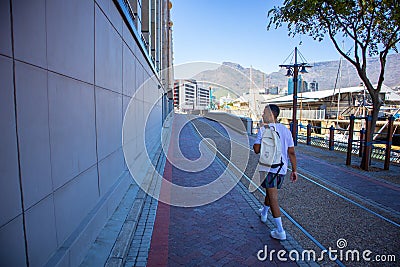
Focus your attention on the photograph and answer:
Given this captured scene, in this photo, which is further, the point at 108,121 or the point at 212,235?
the point at 108,121

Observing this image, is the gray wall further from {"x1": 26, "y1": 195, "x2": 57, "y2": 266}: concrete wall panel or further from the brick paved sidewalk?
the brick paved sidewalk

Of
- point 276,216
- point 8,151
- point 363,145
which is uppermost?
point 8,151

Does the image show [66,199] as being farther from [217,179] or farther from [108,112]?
[217,179]

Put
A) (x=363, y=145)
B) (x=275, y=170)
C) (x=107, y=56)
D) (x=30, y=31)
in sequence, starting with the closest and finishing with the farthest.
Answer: (x=30, y=31) < (x=275, y=170) < (x=107, y=56) < (x=363, y=145)

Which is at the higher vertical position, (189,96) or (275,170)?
(189,96)

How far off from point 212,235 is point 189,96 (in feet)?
400

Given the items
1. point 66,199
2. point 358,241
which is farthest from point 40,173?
point 358,241

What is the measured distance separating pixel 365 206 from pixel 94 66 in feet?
18.0

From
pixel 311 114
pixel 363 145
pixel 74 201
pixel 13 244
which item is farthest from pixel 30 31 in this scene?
pixel 311 114

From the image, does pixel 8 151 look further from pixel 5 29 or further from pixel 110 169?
pixel 110 169

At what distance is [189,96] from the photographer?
125m

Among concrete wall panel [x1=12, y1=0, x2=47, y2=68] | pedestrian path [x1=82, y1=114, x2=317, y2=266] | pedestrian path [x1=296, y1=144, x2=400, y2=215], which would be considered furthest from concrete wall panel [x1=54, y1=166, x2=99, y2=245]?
pedestrian path [x1=296, y1=144, x2=400, y2=215]

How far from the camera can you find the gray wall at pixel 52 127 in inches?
71.0

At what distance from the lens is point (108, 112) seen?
4.46 metres
